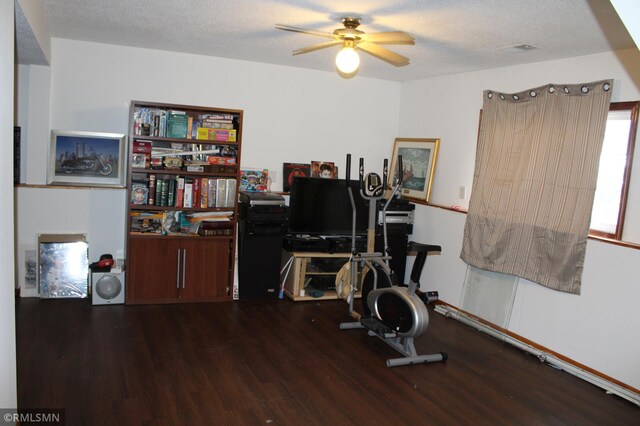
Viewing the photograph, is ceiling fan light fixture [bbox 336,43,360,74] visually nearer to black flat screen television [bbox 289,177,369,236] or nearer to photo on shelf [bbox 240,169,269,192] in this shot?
black flat screen television [bbox 289,177,369,236]

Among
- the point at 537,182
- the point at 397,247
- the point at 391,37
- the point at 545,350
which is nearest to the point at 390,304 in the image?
the point at 545,350

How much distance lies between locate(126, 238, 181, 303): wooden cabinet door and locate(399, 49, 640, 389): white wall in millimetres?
2722

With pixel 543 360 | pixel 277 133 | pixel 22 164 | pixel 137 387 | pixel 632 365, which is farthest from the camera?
pixel 277 133

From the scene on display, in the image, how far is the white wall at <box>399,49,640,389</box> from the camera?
12.1 ft

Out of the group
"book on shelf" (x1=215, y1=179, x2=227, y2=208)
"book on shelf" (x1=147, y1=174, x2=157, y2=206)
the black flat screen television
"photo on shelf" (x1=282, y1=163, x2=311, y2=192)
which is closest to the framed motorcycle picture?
"book on shelf" (x1=147, y1=174, x2=157, y2=206)

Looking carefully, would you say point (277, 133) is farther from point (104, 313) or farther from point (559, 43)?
point (559, 43)

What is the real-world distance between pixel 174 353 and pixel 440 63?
3569 millimetres

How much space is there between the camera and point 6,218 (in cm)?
231

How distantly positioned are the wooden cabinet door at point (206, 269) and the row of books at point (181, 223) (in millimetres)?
122

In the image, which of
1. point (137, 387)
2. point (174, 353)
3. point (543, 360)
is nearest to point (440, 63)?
point (543, 360)

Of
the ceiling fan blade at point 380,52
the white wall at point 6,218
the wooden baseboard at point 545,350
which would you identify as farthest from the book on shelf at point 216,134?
the wooden baseboard at point 545,350

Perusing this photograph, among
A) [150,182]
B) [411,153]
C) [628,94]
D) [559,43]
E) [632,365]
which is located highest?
[559,43]

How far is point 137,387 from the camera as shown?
3258mm

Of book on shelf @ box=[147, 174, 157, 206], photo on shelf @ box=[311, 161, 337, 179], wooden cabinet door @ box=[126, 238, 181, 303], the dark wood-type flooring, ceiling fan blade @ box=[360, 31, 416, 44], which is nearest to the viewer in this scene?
the dark wood-type flooring
